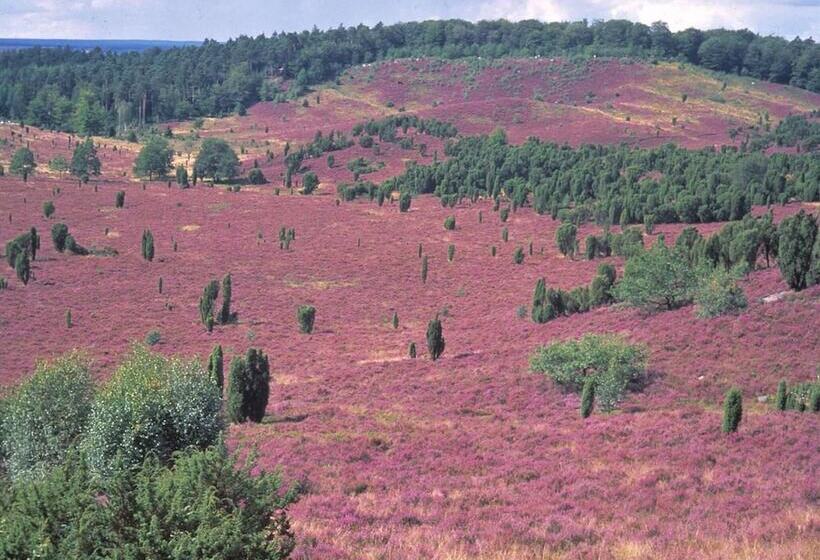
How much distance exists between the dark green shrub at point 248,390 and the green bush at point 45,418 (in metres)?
8.74

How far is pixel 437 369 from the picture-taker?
36562 mm

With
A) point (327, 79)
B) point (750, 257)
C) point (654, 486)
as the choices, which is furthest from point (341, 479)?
point (327, 79)

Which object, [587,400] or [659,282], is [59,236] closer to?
[659,282]

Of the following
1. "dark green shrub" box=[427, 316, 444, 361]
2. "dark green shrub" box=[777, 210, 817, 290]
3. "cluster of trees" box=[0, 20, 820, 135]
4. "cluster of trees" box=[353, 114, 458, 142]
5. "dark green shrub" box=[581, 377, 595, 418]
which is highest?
"cluster of trees" box=[0, 20, 820, 135]

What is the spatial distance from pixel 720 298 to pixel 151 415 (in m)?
26.3

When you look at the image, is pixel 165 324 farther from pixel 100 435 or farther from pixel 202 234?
pixel 100 435

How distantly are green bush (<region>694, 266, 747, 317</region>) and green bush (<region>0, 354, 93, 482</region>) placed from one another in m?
26.3

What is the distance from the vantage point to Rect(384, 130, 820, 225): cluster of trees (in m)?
76.8

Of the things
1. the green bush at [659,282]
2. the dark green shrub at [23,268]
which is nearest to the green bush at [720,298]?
the green bush at [659,282]

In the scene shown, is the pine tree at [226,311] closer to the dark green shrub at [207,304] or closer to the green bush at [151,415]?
the dark green shrub at [207,304]

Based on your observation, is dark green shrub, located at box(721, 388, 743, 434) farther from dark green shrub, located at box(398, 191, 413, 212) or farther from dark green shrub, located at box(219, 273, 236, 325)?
dark green shrub, located at box(398, 191, 413, 212)

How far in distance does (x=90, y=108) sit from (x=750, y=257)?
127392 mm

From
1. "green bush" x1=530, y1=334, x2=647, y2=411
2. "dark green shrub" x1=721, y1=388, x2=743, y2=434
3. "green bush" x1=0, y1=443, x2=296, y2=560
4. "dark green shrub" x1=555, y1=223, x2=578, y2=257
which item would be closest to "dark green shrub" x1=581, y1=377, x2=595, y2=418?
"green bush" x1=530, y1=334, x2=647, y2=411

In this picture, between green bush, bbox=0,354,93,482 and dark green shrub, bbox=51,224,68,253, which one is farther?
dark green shrub, bbox=51,224,68,253
